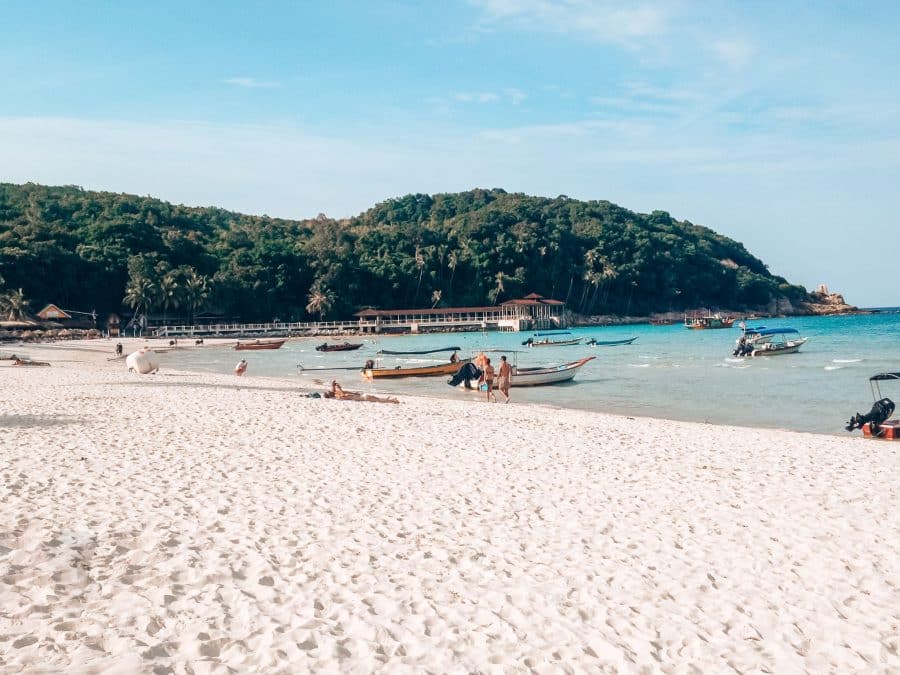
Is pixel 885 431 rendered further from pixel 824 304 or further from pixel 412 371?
pixel 824 304

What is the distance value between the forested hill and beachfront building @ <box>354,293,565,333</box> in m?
7.13

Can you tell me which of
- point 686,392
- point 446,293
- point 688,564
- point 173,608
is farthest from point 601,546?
point 446,293

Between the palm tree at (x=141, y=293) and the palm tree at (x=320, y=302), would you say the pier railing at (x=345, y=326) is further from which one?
the palm tree at (x=141, y=293)

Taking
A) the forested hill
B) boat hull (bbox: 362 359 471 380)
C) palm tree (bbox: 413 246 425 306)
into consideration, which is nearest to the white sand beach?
boat hull (bbox: 362 359 471 380)

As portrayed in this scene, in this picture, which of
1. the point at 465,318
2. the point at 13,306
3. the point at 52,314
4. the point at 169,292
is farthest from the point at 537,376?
the point at 465,318

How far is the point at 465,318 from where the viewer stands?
323 ft

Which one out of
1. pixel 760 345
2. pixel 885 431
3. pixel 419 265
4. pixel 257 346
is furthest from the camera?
pixel 419 265

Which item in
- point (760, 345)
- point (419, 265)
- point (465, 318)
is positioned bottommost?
point (760, 345)

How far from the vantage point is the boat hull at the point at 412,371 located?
27.5 meters

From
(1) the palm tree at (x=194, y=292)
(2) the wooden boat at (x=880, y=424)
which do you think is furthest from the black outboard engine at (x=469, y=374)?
(1) the palm tree at (x=194, y=292)

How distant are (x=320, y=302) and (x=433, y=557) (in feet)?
291

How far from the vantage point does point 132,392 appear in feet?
53.7

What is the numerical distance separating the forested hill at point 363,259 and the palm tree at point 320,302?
0.21m

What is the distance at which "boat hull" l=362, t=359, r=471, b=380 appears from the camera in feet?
90.3
